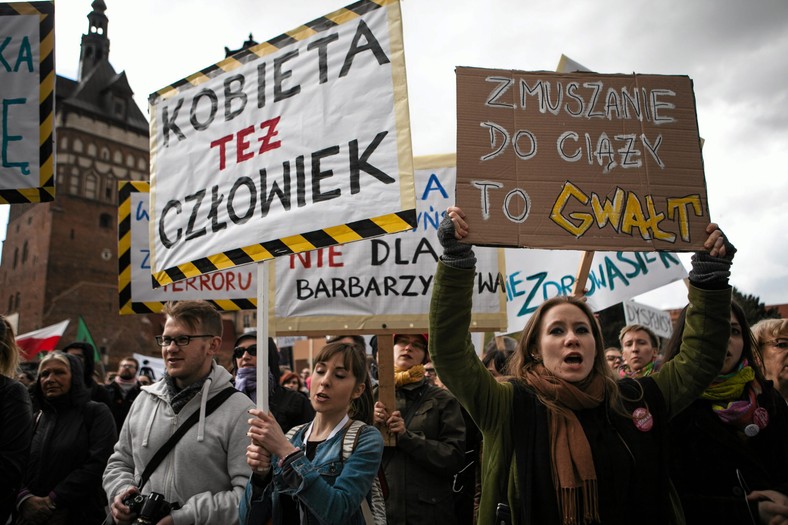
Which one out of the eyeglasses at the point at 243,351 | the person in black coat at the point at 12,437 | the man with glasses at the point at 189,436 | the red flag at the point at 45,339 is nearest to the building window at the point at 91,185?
the red flag at the point at 45,339

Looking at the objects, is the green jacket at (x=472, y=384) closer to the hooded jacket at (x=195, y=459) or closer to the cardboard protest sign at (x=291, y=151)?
the cardboard protest sign at (x=291, y=151)

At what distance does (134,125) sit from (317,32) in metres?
55.7

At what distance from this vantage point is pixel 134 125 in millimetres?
53938

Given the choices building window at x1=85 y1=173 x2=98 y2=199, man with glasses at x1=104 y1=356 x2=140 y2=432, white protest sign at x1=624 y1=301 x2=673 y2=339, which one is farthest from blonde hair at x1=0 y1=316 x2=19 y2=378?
building window at x1=85 y1=173 x2=98 y2=199

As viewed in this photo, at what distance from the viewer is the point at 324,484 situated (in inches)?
99.1

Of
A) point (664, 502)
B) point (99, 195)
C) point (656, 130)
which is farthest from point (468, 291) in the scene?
point (99, 195)

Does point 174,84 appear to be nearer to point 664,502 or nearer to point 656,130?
point 656,130

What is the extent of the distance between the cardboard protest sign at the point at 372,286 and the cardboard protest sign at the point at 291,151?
5.31ft

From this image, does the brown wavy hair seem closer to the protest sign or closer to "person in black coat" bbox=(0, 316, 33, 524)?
the protest sign

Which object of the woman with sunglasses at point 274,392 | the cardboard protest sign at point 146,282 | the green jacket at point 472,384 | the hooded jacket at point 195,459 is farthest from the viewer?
the cardboard protest sign at point 146,282

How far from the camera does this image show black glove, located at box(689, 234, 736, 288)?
265cm

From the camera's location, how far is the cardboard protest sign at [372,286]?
4805mm

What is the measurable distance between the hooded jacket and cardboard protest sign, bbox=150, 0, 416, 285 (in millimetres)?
689

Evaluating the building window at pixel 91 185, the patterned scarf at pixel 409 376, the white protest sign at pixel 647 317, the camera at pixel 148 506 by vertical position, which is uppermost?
the building window at pixel 91 185
